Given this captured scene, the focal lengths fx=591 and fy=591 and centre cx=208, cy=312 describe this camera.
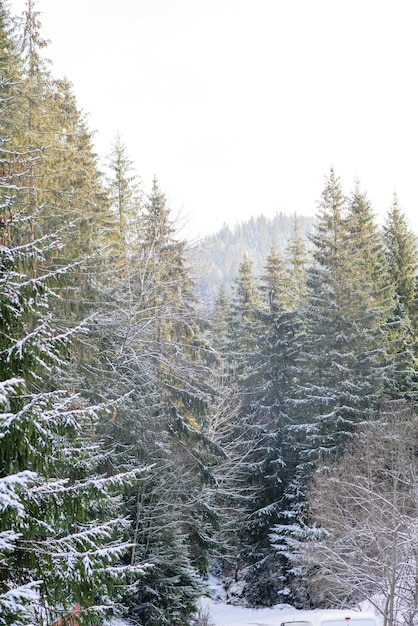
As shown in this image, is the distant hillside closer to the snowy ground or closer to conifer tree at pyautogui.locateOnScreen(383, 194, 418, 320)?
conifer tree at pyautogui.locateOnScreen(383, 194, 418, 320)

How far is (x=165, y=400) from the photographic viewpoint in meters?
16.6

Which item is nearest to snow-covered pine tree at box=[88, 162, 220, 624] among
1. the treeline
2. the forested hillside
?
the forested hillside

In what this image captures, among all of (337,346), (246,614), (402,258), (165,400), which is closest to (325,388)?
(337,346)

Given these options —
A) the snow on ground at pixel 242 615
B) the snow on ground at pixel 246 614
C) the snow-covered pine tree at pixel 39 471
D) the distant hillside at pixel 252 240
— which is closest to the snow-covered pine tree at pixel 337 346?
the snow on ground at pixel 246 614

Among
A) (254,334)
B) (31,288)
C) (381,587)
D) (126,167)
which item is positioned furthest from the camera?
(254,334)

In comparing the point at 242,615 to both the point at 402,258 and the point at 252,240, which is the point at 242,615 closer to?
the point at 402,258

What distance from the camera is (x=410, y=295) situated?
26.5m

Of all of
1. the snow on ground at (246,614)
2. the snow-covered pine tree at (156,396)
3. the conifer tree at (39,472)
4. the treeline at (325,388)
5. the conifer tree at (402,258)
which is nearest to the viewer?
the conifer tree at (39,472)

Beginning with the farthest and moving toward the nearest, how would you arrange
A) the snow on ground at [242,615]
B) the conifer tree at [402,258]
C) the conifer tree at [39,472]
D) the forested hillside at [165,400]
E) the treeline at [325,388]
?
the conifer tree at [402,258] → the snow on ground at [242,615] → the treeline at [325,388] → the forested hillside at [165,400] → the conifer tree at [39,472]

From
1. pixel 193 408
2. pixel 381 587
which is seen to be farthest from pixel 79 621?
pixel 193 408

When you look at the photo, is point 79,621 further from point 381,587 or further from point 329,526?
point 329,526

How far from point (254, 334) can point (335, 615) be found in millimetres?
18599

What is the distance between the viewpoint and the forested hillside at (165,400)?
17.3 ft

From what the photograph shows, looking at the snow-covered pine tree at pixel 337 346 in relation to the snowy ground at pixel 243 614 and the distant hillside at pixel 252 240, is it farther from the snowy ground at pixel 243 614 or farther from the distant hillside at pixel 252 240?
the distant hillside at pixel 252 240
